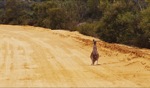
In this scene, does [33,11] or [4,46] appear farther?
[33,11]

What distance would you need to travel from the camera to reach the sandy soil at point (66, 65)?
14.0 metres

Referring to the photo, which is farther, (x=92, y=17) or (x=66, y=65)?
(x=92, y=17)

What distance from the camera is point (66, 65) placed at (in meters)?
18.4

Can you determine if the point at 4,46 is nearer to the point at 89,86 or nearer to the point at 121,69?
the point at 121,69

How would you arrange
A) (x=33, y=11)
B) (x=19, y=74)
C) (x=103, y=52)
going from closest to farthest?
(x=19, y=74), (x=103, y=52), (x=33, y=11)

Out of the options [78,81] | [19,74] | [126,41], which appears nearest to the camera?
[78,81]

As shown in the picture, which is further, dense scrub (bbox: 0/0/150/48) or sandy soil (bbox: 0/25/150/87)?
dense scrub (bbox: 0/0/150/48)

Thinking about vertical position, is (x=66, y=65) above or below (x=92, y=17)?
above

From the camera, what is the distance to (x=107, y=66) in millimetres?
17969

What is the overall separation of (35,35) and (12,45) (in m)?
6.84

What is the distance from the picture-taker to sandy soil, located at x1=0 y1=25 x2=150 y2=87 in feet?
46.0

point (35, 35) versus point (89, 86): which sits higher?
point (89, 86)

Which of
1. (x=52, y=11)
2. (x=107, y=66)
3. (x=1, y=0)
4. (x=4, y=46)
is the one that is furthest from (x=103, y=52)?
(x=1, y=0)

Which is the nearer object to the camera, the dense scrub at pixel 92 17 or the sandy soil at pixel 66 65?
the sandy soil at pixel 66 65
